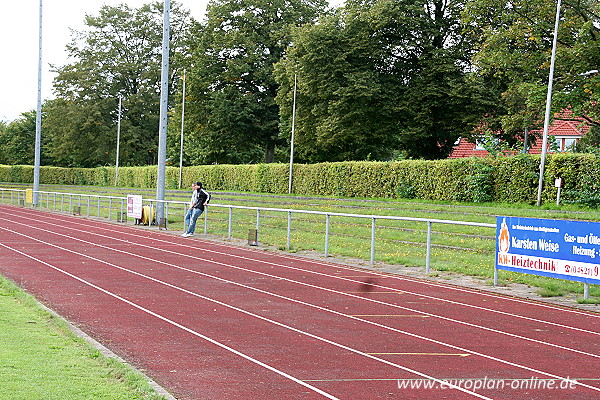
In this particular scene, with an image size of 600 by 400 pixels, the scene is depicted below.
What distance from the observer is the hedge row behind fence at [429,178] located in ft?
81.8

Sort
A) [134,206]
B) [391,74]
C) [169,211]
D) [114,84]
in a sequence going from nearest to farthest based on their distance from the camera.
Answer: [169,211] → [134,206] → [391,74] → [114,84]

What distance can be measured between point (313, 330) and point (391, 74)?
34652mm

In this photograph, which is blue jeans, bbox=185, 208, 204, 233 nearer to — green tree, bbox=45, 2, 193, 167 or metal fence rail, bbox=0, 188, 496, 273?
metal fence rail, bbox=0, 188, 496, 273

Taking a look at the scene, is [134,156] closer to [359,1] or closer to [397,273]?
[359,1]

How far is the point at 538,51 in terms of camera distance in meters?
31.4

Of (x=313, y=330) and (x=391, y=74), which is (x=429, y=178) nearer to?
(x=391, y=74)

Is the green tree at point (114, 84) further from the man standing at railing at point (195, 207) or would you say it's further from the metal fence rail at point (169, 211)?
the man standing at railing at point (195, 207)

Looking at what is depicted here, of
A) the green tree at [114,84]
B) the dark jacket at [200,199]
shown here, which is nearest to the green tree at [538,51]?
the dark jacket at [200,199]

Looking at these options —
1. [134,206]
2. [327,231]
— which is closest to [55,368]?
[327,231]

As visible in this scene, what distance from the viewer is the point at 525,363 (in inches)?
276

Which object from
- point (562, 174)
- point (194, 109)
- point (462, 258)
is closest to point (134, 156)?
point (194, 109)

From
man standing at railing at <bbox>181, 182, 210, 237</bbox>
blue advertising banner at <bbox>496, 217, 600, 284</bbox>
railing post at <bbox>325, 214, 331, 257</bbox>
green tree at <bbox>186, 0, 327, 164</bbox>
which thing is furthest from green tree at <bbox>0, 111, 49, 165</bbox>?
blue advertising banner at <bbox>496, 217, 600, 284</bbox>

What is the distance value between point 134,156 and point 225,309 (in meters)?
65.3

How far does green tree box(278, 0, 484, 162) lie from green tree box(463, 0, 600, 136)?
568cm
